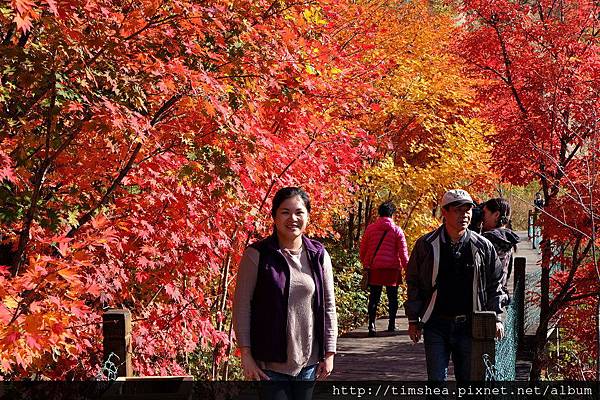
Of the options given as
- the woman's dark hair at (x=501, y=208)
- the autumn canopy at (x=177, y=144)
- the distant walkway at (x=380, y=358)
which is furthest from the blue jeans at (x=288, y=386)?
the distant walkway at (x=380, y=358)

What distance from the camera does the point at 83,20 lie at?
16.4 feet

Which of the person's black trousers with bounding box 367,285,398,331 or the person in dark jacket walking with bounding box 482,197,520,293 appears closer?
the person in dark jacket walking with bounding box 482,197,520,293

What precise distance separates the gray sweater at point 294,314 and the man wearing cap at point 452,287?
1.43 meters

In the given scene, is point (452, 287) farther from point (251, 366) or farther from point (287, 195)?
point (251, 366)

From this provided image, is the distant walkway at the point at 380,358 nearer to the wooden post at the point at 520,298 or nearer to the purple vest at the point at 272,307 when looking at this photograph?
the wooden post at the point at 520,298

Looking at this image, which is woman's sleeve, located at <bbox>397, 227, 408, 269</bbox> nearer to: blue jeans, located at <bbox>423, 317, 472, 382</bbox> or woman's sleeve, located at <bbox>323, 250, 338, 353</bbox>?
blue jeans, located at <bbox>423, 317, 472, 382</bbox>

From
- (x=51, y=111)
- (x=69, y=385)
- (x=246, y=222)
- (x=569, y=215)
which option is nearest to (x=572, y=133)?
(x=569, y=215)

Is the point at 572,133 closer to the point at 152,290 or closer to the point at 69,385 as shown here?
the point at 152,290

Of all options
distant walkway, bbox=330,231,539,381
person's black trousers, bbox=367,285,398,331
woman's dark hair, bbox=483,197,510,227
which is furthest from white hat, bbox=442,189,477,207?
person's black trousers, bbox=367,285,398,331

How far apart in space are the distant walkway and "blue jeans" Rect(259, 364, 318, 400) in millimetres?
5054

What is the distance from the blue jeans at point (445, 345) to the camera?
19.1 ft

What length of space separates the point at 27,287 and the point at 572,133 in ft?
25.6

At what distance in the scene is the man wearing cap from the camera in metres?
5.82

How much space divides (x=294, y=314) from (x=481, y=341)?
1.39m
